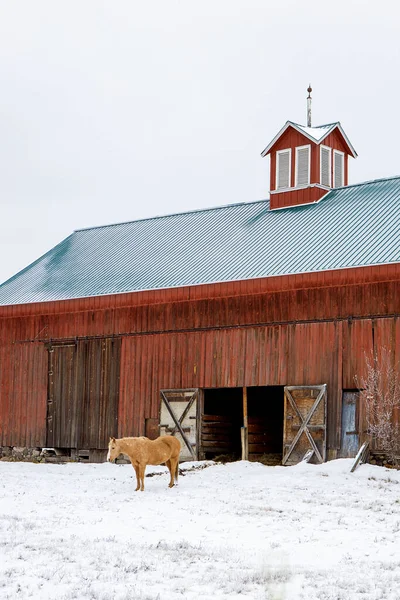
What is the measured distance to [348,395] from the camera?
25.6 metres

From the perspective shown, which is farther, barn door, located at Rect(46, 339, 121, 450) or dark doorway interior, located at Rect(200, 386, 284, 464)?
barn door, located at Rect(46, 339, 121, 450)

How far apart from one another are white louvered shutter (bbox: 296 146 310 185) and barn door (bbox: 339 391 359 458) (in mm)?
9585

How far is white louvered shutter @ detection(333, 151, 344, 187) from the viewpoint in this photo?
3428cm

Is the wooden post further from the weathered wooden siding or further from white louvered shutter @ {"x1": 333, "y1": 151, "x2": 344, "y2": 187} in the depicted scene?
white louvered shutter @ {"x1": 333, "y1": 151, "x2": 344, "y2": 187}

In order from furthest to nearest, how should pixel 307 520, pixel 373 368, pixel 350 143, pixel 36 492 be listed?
pixel 350 143 < pixel 373 368 < pixel 36 492 < pixel 307 520

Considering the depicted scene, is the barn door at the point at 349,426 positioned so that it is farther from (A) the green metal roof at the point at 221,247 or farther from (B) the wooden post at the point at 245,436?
(A) the green metal roof at the point at 221,247

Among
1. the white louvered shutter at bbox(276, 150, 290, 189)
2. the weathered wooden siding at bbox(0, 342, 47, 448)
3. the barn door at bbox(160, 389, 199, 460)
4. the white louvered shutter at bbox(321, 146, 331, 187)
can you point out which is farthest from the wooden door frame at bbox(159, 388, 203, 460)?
the white louvered shutter at bbox(321, 146, 331, 187)

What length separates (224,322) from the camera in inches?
1104

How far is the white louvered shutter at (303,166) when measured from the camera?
32969mm

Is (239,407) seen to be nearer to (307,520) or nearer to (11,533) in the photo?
(307,520)

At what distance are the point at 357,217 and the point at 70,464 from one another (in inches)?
424

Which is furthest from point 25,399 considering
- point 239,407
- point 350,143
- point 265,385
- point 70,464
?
point 350,143

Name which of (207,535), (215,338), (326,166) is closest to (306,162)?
(326,166)

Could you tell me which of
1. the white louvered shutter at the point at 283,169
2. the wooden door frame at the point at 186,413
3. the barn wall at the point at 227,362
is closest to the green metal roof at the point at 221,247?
the white louvered shutter at the point at 283,169
